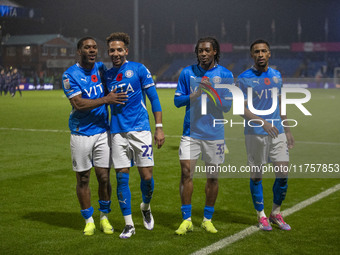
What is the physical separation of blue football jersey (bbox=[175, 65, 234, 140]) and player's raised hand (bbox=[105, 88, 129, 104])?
0.59 m

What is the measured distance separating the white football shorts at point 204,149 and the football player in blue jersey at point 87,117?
2.57 feet

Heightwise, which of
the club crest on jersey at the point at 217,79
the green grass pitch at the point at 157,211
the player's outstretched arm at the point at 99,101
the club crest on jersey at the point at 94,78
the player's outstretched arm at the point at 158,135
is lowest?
the green grass pitch at the point at 157,211

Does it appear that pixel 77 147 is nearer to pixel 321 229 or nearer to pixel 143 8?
pixel 321 229

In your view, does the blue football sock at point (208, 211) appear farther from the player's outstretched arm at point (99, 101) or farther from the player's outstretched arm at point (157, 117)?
the player's outstretched arm at point (99, 101)

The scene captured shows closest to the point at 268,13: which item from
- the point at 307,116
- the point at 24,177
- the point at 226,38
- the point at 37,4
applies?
the point at 226,38

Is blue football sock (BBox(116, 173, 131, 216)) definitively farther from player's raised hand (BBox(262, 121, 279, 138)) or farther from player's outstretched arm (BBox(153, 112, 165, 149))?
player's raised hand (BBox(262, 121, 279, 138))

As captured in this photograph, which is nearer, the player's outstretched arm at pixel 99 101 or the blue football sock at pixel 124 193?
the player's outstretched arm at pixel 99 101

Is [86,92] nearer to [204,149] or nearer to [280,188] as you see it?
[204,149]

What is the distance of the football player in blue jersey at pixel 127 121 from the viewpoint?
17.2 ft

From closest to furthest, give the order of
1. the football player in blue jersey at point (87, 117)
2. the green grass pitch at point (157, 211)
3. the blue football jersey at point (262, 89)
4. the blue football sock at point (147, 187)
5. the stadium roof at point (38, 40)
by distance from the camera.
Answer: the green grass pitch at point (157, 211)
the football player in blue jersey at point (87, 117)
the blue football jersey at point (262, 89)
the blue football sock at point (147, 187)
the stadium roof at point (38, 40)

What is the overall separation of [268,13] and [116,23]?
71.5 feet

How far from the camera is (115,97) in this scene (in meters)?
5.11

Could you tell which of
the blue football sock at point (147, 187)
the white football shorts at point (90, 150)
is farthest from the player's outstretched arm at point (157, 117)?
the white football shorts at point (90, 150)

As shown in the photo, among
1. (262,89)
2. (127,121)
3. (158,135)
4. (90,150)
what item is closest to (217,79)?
(262,89)
